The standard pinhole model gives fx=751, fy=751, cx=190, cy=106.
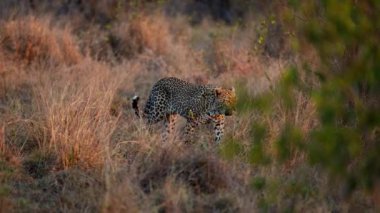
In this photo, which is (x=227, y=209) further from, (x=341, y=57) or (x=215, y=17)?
(x=215, y=17)

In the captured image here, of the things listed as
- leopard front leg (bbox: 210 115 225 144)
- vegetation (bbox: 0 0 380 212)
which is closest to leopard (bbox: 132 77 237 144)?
leopard front leg (bbox: 210 115 225 144)

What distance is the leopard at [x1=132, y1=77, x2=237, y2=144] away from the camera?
30.3 ft

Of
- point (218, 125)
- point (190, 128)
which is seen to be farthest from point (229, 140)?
point (190, 128)

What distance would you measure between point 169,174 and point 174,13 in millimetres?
13402

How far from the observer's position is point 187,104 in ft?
31.1

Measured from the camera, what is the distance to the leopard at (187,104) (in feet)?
30.3

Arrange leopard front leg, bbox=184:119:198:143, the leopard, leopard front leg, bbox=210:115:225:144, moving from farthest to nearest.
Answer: the leopard → leopard front leg, bbox=210:115:225:144 → leopard front leg, bbox=184:119:198:143

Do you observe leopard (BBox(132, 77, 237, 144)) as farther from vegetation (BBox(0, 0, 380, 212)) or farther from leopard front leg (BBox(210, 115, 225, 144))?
vegetation (BBox(0, 0, 380, 212))

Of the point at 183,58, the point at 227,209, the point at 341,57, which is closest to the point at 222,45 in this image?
the point at 183,58

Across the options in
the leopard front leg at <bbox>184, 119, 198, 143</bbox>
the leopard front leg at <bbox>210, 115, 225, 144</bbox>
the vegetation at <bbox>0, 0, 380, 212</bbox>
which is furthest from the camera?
the leopard front leg at <bbox>210, 115, 225, 144</bbox>

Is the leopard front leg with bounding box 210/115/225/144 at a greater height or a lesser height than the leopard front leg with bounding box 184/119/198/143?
greater

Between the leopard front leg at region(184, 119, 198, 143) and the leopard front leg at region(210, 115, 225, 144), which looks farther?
the leopard front leg at region(210, 115, 225, 144)

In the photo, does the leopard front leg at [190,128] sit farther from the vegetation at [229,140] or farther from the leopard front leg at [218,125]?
the leopard front leg at [218,125]

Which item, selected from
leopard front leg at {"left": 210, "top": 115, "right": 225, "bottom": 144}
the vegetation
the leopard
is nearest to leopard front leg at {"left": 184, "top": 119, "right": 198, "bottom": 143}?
the leopard
